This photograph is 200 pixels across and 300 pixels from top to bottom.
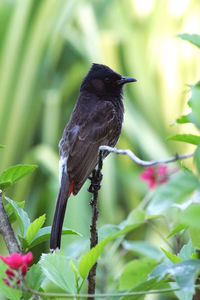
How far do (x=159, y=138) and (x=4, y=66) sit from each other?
5.92ft

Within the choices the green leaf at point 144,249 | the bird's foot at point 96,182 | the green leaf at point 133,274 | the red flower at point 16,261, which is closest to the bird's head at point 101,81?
the bird's foot at point 96,182

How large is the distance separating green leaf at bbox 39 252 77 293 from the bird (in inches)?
31.0

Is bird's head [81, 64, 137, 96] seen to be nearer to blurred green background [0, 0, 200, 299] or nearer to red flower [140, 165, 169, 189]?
red flower [140, 165, 169, 189]

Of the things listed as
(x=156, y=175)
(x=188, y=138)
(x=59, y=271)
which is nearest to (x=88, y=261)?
(x=59, y=271)

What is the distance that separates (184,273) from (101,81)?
1963 millimetres

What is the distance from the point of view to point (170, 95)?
5953 millimetres

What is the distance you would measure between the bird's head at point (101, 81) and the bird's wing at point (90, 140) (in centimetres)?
17

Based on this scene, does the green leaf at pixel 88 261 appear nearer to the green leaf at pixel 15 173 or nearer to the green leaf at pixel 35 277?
the green leaf at pixel 35 277

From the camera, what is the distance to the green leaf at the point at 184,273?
0.78 m

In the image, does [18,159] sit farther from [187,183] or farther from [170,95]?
[187,183]

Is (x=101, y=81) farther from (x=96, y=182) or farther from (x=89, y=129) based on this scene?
(x=96, y=182)

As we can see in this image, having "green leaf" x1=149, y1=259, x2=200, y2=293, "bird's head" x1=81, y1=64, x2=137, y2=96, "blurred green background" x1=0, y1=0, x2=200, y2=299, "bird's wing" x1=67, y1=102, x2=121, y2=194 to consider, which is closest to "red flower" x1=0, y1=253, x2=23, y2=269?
"green leaf" x1=149, y1=259, x2=200, y2=293

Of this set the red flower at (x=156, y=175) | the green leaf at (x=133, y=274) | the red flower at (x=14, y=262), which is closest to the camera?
the red flower at (x=14, y=262)

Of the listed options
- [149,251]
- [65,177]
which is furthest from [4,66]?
[149,251]
